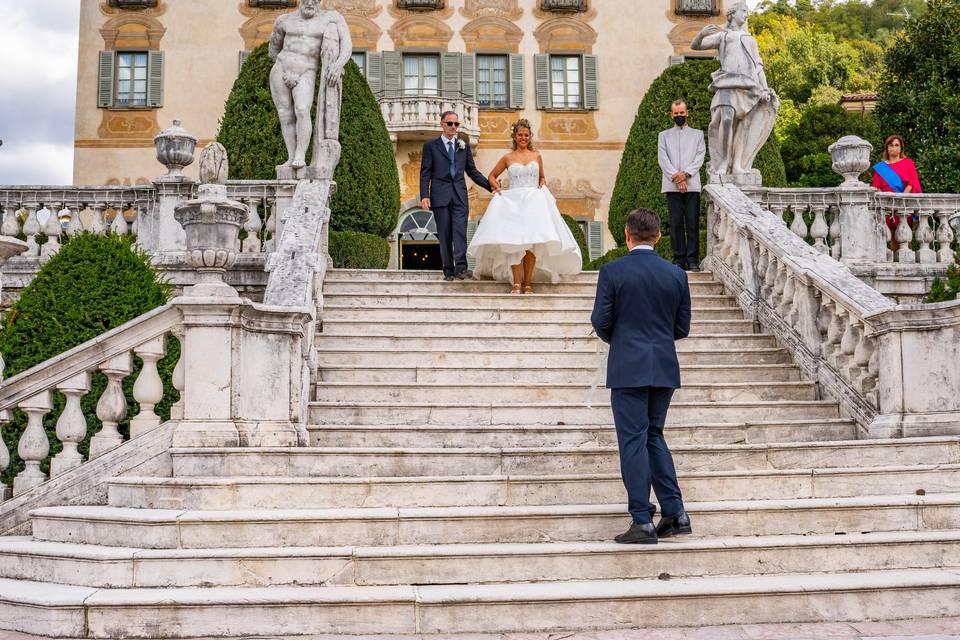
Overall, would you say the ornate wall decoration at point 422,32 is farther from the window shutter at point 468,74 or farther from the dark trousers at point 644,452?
the dark trousers at point 644,452

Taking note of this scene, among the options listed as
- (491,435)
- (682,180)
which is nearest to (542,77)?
(682,180)

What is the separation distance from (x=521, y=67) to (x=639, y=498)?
74.4 ft

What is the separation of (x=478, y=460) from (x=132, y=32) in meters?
23.2

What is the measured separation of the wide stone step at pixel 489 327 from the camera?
9484 mm

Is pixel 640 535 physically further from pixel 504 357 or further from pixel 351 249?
pixel 351 249

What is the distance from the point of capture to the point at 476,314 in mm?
9945

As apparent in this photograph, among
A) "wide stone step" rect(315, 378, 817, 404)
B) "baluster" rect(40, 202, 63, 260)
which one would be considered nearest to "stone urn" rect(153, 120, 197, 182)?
"baluster" rect(40, 202, 63, 260)

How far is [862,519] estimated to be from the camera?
19.2ft

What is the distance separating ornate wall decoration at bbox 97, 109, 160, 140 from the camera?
26062mm

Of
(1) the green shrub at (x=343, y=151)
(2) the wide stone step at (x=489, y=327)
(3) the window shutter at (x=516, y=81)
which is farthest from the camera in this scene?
(3) the window shutter at (x=516, y=81)

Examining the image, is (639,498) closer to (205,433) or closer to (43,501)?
(205,433)

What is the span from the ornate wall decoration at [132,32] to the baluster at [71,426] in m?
21.7

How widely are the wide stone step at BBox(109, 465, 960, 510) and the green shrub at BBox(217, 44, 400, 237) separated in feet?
23.6

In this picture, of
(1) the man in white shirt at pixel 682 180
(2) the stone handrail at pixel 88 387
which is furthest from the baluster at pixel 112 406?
(1) the man in white shirt at pixel 682 180
